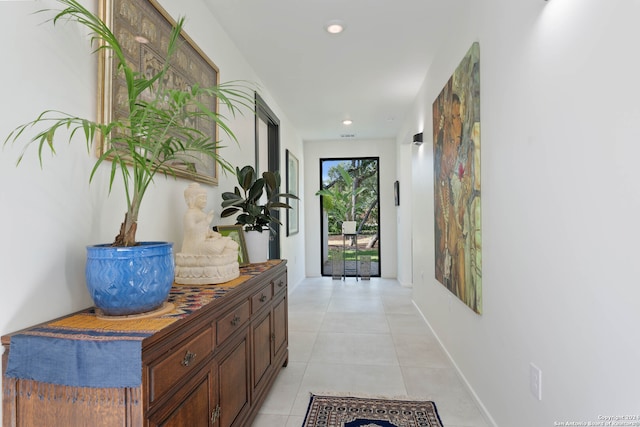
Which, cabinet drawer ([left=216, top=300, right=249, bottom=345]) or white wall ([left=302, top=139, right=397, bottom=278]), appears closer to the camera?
cabinet drawer ([left=216, top=300, right=249, bottom=345])

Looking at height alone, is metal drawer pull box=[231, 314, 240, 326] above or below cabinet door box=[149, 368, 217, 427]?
above

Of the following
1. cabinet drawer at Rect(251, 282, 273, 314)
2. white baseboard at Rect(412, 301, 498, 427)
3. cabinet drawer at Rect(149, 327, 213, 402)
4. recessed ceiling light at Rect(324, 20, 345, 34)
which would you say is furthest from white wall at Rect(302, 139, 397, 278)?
cabinet drawer at Rect(149, 327, 213, 402)

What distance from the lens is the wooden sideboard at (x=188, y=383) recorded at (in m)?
0.96

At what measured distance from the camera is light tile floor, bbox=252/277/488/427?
2.16m

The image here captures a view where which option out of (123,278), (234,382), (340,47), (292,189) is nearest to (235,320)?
(234,382)

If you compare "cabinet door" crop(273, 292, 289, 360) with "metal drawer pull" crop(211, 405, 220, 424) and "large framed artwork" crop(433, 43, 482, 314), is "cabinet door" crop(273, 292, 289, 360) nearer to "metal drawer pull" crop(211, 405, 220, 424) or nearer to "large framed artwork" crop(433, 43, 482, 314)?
"metal drawer pull" crop(211, 405, 220, 424)

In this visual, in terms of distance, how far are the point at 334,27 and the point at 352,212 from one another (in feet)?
14.5

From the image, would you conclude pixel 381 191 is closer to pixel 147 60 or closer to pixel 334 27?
pixel 334 27

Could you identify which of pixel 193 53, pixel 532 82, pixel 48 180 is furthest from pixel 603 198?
pixel 193 53

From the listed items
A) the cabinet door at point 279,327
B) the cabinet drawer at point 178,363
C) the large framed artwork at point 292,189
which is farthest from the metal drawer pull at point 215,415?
the large framed artwork at point 292,189

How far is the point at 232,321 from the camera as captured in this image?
5.32ft

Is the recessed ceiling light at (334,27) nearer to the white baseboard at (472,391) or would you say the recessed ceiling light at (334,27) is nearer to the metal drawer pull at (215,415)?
the metal drawer pull at (215,415)

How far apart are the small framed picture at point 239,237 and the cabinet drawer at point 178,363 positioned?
977 millimetres

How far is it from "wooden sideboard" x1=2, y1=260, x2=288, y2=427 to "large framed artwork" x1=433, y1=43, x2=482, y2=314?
1349mm
